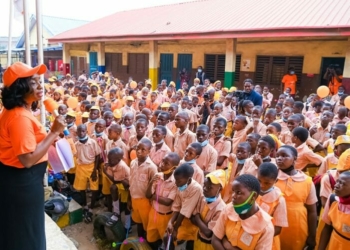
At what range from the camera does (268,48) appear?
9922 mm

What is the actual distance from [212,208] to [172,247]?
0.74 m

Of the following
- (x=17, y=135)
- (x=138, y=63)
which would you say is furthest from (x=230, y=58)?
(x=17, y=135)

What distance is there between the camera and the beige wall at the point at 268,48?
28.5 feet

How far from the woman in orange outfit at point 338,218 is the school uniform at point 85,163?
2.78 meters

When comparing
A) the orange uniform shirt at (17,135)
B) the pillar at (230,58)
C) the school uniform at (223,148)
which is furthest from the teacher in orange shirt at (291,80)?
the orange uniform shirt at (17,135)

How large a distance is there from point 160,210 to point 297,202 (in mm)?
1248

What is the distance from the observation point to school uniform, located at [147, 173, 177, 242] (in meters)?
3.01

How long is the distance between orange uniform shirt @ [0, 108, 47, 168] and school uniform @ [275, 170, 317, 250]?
6.46 ft

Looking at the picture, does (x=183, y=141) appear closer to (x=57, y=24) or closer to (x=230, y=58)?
(x=230, y=58)

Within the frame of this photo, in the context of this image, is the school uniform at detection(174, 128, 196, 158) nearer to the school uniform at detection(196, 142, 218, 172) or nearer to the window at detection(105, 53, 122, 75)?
the school uniform at detection(196, 142, 218, 172)

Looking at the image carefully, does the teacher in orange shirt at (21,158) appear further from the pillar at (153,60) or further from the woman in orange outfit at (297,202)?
the pillar at (153,60)

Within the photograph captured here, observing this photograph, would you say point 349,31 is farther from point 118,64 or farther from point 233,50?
point 118,64

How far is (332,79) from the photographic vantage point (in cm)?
824

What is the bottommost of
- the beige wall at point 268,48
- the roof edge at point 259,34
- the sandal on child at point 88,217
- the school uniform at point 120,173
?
the sandal on child at point 88,217
